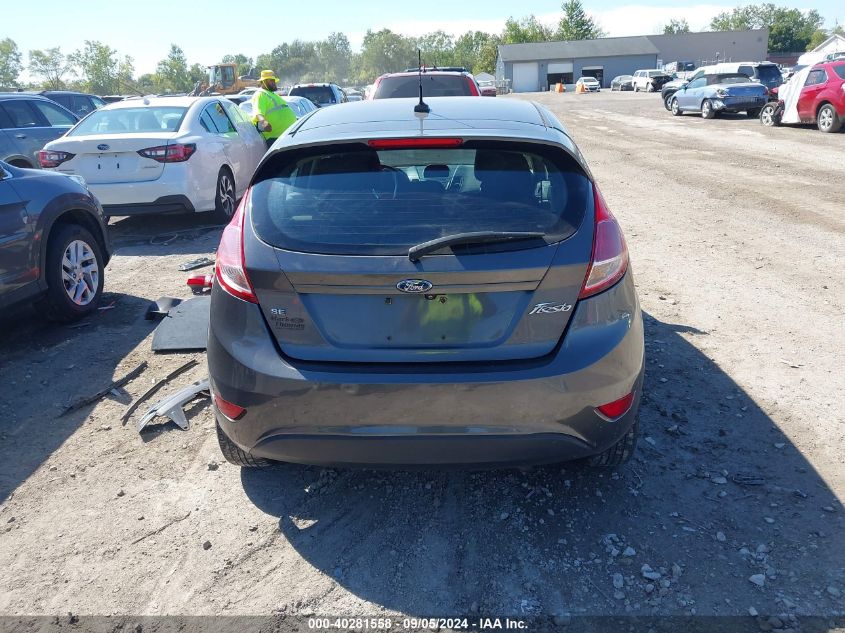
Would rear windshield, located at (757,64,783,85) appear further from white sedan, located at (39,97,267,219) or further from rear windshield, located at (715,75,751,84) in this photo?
white sedan, located at (39,97,267,219)

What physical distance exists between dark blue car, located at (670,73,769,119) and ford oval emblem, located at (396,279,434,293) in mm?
24384

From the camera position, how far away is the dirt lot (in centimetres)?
268

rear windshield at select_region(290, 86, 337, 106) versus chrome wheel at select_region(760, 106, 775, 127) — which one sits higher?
rear windshield at select_region(290, 86, 337, 106)

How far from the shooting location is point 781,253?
706 cm

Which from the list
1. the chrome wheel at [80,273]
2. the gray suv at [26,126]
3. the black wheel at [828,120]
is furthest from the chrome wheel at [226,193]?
the black wheel at [828,120]

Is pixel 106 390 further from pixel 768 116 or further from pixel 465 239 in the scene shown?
pixel 768 116

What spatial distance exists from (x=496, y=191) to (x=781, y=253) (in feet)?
17.6

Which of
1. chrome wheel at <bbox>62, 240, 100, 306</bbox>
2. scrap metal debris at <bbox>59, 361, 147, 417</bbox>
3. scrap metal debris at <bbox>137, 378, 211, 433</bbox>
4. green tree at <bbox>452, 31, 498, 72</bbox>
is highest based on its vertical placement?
green tree at <bbox>452, 31, 498, 72</bbox>

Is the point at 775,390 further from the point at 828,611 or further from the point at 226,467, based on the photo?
the point at 226,467

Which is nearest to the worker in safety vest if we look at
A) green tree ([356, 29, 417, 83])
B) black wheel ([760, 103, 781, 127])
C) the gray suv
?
the gray suv

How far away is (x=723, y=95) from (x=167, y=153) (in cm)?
→ 2090

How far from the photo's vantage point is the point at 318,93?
24.2m

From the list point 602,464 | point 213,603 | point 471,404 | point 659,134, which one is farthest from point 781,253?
point 659,134

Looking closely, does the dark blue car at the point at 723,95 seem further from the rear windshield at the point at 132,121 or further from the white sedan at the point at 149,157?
the rear windshield at the point at 132,121
